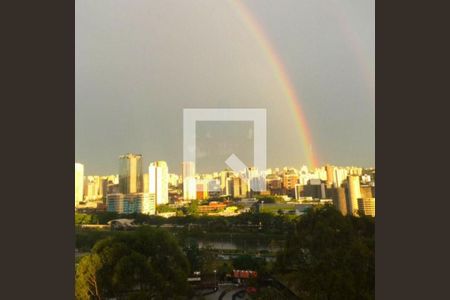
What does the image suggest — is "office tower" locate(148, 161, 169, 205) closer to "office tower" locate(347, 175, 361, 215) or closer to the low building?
the low building

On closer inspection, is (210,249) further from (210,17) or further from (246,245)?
(210,17)


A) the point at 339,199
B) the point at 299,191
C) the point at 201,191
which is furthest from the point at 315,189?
the point at 201,191

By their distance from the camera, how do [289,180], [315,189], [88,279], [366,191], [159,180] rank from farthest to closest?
[366,191] < [315,189] < [289,180] < [159,180] < [88,279]

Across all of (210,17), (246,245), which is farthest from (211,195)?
(210,17)

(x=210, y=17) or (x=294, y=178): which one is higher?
(x=210, y=17)

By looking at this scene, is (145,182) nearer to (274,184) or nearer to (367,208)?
(274,184)

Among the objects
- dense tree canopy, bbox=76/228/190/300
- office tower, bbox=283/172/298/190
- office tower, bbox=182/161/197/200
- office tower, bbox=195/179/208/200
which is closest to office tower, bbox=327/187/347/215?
office tower, bbox=283/172/298/190
